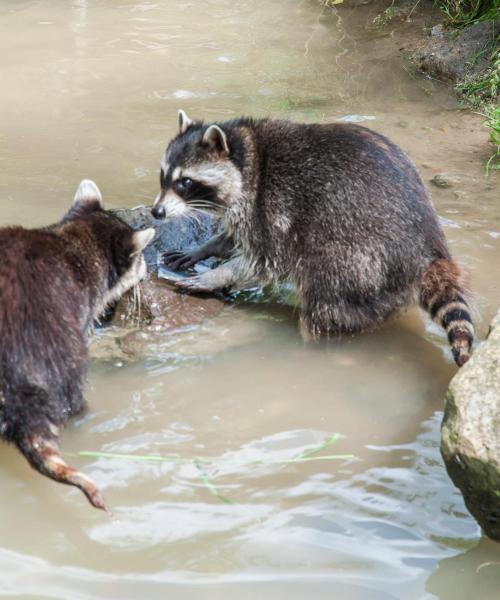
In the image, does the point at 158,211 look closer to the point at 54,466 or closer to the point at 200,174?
the point at 200,174

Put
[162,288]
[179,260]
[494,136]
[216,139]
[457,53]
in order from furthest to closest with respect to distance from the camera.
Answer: [457,53], [494,136], [179,260], [216,139], [162,288]

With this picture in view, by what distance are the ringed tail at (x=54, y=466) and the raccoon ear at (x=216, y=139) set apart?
7.42 ft

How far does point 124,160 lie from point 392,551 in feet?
13.0

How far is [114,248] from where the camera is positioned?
4363 millimetres

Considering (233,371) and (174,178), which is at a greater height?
(174,178)

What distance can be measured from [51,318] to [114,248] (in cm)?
74

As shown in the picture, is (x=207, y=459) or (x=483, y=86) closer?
(x=207, y=459)

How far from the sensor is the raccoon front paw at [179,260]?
5.32 metres

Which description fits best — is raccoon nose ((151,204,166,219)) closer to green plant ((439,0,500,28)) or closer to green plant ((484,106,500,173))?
green plant ((484,106,500,173))

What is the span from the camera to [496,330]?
11.8ft

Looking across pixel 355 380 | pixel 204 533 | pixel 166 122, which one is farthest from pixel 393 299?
pixel 166 122

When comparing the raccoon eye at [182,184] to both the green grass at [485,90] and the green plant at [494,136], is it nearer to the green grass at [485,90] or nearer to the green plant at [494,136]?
the green plant at [494,136]

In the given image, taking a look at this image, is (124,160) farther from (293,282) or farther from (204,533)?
(204,533)

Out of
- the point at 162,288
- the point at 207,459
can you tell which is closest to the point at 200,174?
the point at 162,288
